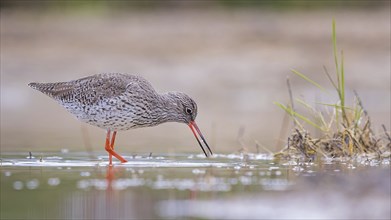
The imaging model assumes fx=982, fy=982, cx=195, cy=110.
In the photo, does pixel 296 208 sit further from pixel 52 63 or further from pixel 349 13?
pixel 349 13

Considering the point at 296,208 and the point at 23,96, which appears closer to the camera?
the point at 296,208

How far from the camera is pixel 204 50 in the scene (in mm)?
22281

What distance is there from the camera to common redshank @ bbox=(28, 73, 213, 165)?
35.5 feet

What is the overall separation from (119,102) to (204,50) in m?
11.5

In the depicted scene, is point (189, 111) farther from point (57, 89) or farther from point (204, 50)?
point (204, 50)

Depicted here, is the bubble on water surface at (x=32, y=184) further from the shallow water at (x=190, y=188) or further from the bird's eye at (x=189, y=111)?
the bird's eye at (x=189, y=111)

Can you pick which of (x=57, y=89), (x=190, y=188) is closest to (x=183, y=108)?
(x=57, y=89)

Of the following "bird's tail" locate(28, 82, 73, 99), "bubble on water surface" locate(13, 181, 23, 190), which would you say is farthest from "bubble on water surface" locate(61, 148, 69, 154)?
"bubble on water surface" locate(13, 181, 23, 190)

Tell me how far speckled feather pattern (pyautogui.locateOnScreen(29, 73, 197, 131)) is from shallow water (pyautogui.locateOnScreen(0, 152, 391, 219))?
47cm

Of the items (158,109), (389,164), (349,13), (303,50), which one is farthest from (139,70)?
(389,164)

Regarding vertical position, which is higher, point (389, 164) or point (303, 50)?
point (303, 50)

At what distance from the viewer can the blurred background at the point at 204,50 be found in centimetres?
1967

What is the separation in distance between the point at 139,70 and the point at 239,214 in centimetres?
1428

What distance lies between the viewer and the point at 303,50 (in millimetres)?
22453
